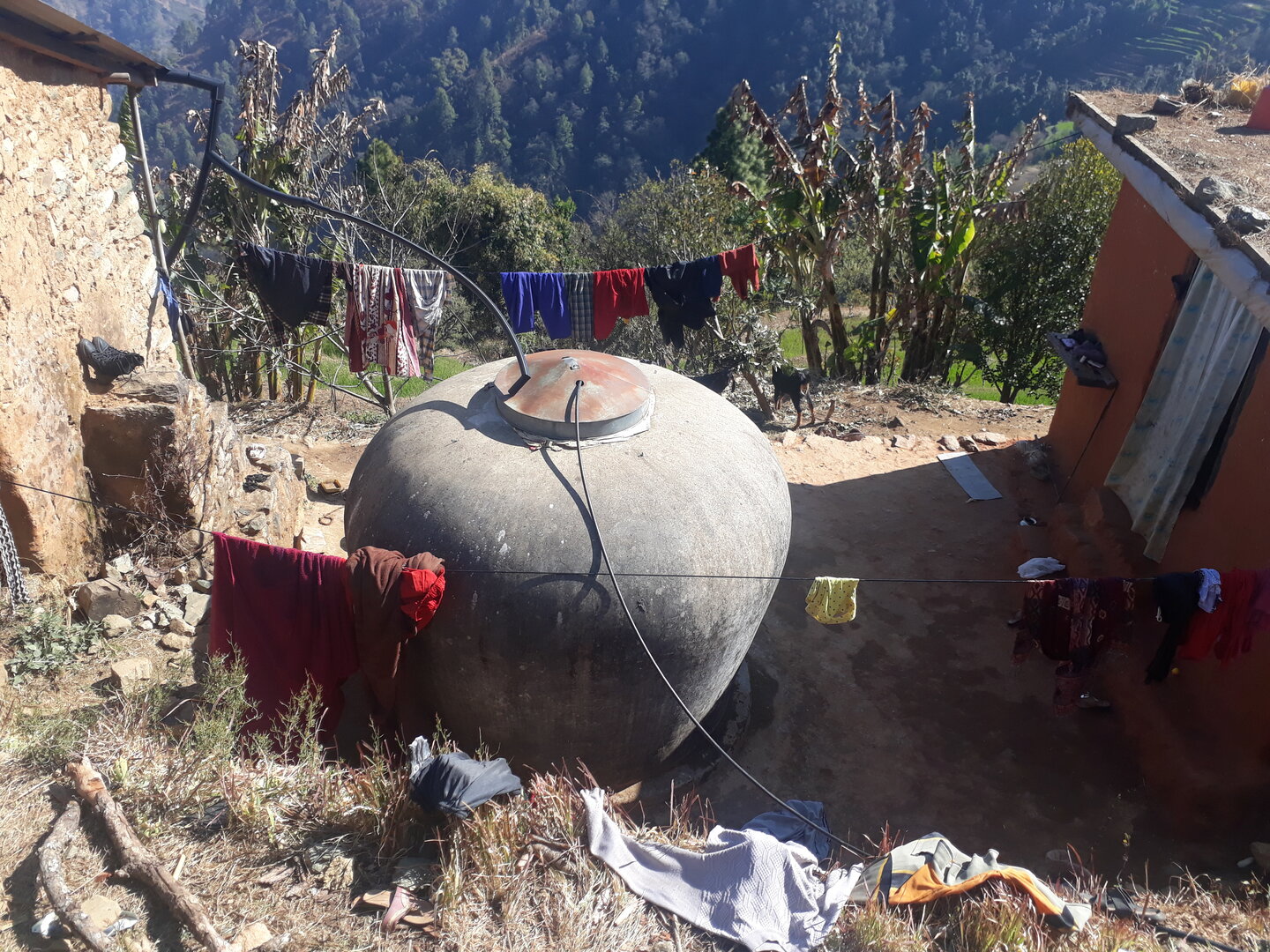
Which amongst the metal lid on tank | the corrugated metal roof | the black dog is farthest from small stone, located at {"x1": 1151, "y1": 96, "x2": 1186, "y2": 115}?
the corrugated metal roof

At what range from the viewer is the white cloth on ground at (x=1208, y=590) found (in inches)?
200

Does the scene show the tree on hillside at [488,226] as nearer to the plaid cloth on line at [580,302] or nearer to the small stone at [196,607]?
the plaid cloth on line at [580,302]

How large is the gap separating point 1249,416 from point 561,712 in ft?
19.2

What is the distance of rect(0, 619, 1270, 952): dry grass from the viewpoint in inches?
157

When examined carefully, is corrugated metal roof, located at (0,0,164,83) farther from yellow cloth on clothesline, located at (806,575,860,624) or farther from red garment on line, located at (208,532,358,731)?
yellow cloth on clothesline, located at (806,575,860,624)

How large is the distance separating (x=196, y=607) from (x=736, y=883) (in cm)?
475

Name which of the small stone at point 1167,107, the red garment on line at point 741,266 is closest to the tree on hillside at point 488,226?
the red garment on line at point 741,266

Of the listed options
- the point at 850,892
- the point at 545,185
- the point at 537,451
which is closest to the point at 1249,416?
the point at 850,892

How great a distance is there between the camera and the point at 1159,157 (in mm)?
7930

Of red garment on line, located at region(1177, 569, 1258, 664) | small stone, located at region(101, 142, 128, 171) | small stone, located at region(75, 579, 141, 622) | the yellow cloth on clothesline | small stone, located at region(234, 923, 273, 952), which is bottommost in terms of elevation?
small stone, located at region(75, 579, 141, 622)

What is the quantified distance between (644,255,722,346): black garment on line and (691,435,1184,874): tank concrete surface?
2677mm

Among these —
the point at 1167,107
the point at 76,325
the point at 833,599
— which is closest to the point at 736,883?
the point at 833,599

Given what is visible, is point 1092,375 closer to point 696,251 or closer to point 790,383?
point 790,383

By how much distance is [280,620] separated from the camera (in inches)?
208
